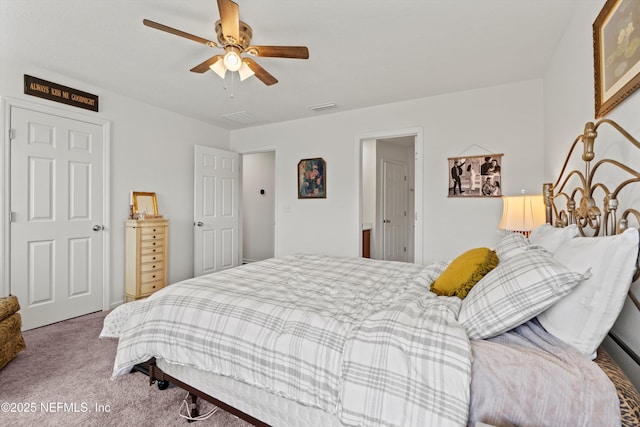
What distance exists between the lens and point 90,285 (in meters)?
3.34

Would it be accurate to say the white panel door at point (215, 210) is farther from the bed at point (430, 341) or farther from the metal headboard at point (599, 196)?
the metal headboard at point (599, 196)

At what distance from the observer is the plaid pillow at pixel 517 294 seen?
1056mm

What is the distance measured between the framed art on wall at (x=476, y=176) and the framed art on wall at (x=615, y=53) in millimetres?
1761

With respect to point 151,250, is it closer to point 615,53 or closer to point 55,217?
point 55,217

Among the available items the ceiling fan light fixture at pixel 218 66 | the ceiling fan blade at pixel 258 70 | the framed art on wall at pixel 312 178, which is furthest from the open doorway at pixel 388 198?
the ceiling fan light fixture at pixel 218 66

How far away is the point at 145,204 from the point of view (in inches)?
152

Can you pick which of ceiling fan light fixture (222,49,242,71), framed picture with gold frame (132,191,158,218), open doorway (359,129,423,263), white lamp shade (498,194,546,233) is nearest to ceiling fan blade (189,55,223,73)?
ceiling fan light fixture (222,49,242,71)

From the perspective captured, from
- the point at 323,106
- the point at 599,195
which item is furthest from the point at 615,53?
the point at 323,106

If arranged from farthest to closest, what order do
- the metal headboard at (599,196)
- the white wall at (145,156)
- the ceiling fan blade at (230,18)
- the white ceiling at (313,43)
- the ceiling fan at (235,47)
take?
the white wall at (145,156)
the white ceiling at (313,43)
the ceiling fan at (235,47)
the ceiling fan blade at (230,18)
the metal headboard at (599,196)

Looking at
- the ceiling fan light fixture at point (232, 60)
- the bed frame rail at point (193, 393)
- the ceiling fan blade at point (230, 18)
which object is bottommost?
the bed frame rail at point (193, 393)

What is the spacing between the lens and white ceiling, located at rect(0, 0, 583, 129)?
200 cm

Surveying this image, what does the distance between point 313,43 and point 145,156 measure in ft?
8.95

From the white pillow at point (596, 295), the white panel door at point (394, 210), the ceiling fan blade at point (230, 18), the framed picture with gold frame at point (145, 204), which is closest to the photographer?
the white pillow at point (596, 295)

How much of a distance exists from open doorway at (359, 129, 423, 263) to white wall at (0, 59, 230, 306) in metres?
2.73
